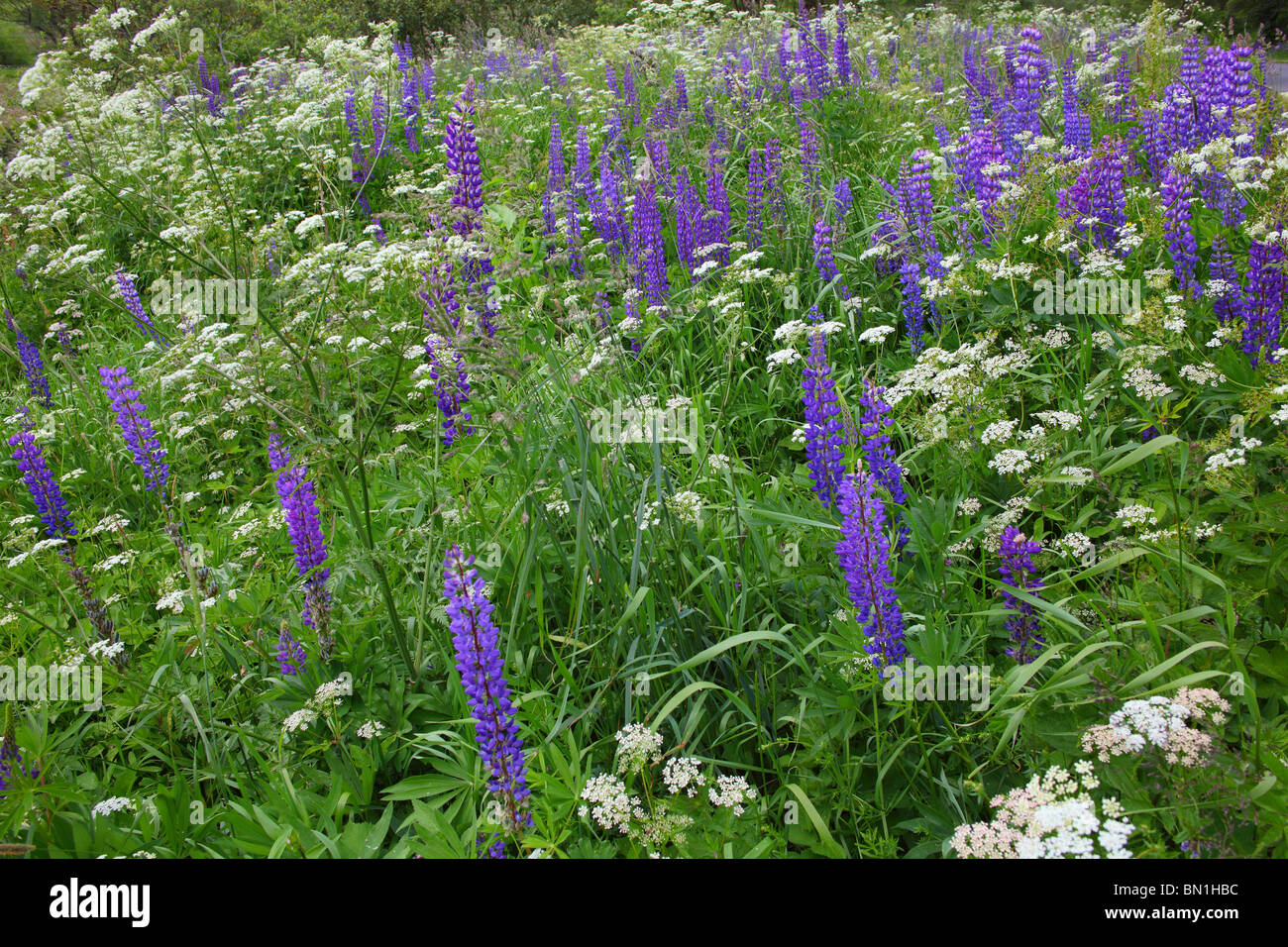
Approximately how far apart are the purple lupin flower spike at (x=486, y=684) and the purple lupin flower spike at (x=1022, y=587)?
1474 millimetres

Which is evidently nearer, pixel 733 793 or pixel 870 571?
pixel 733 793

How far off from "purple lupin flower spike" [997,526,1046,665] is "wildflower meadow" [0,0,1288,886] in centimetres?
1

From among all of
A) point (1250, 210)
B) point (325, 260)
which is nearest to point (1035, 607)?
point (1250, 210)

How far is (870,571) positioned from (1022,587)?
56 cm

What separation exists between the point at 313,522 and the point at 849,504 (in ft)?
6.47

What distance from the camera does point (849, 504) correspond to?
7.41 feet

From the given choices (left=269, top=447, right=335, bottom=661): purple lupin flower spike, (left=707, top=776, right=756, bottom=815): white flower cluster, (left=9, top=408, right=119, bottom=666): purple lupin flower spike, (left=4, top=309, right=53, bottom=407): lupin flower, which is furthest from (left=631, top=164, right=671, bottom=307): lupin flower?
(left=4, top=309, right=53, bottom=407): lupin flower

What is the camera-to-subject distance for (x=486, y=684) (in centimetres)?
194

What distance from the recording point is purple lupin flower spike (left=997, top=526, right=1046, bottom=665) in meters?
2.44

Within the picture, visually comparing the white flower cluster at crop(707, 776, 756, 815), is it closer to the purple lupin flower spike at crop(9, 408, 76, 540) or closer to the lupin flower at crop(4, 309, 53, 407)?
the purple lupin flower spike at crop(9, 408, 76, 540)

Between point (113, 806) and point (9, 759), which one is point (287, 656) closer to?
point (113, 806)

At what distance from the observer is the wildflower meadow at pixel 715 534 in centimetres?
217

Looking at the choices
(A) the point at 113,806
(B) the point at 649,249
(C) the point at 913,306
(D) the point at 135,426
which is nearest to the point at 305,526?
(A) the point at 113,806

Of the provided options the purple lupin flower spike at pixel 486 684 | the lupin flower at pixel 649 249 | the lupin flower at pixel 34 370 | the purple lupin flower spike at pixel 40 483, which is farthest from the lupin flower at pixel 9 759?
the lupin flower at pixel 34 370
